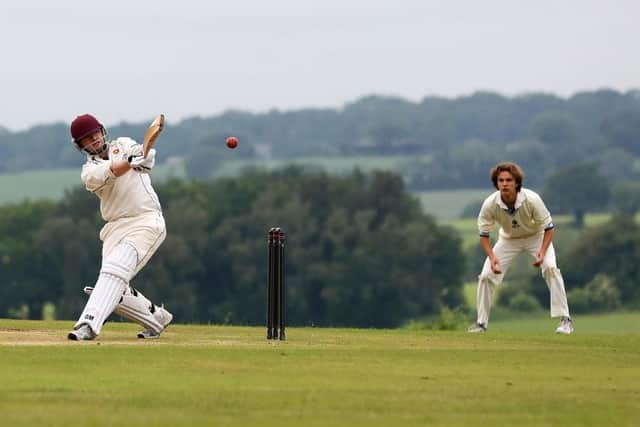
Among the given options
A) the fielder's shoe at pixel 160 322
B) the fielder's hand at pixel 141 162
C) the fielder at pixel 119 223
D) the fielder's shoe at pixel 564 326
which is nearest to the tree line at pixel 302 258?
the fielder's shoe at pixel 564 326

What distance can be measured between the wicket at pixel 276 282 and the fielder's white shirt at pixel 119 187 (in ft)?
4.52

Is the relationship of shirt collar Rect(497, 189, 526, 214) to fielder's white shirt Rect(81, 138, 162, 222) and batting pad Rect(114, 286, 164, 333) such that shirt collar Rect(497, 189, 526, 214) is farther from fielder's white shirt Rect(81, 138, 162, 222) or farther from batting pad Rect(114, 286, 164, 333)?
batting pad Rect(114, 286, 164, 333)

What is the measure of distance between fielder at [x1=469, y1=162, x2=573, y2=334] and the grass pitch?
2.43 m

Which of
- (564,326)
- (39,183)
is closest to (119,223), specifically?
(564,326)

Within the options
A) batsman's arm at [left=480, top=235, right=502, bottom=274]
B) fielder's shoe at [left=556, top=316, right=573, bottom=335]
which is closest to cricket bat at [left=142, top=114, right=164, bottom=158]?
batsman's arm at [left=480, top=235, right=502, bottom=274]

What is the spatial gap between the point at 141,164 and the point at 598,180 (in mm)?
150581

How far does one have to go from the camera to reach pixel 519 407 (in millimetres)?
12922

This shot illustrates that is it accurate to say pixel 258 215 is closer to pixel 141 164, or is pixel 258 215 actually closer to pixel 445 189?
pixel 445 189

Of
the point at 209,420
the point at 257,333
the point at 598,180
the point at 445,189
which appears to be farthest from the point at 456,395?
the point at 445,189

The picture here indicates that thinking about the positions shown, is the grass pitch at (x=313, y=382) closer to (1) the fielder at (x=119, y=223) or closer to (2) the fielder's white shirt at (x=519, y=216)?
(1) the fielder at (x=119, y=223)

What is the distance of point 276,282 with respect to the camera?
18.1 metres

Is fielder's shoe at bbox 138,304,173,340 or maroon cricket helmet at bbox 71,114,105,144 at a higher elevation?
maroon cricket helmet at bbox 71,114,105,144

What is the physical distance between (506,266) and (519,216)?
87 centimetres

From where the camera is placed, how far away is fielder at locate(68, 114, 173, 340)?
17.8 m
